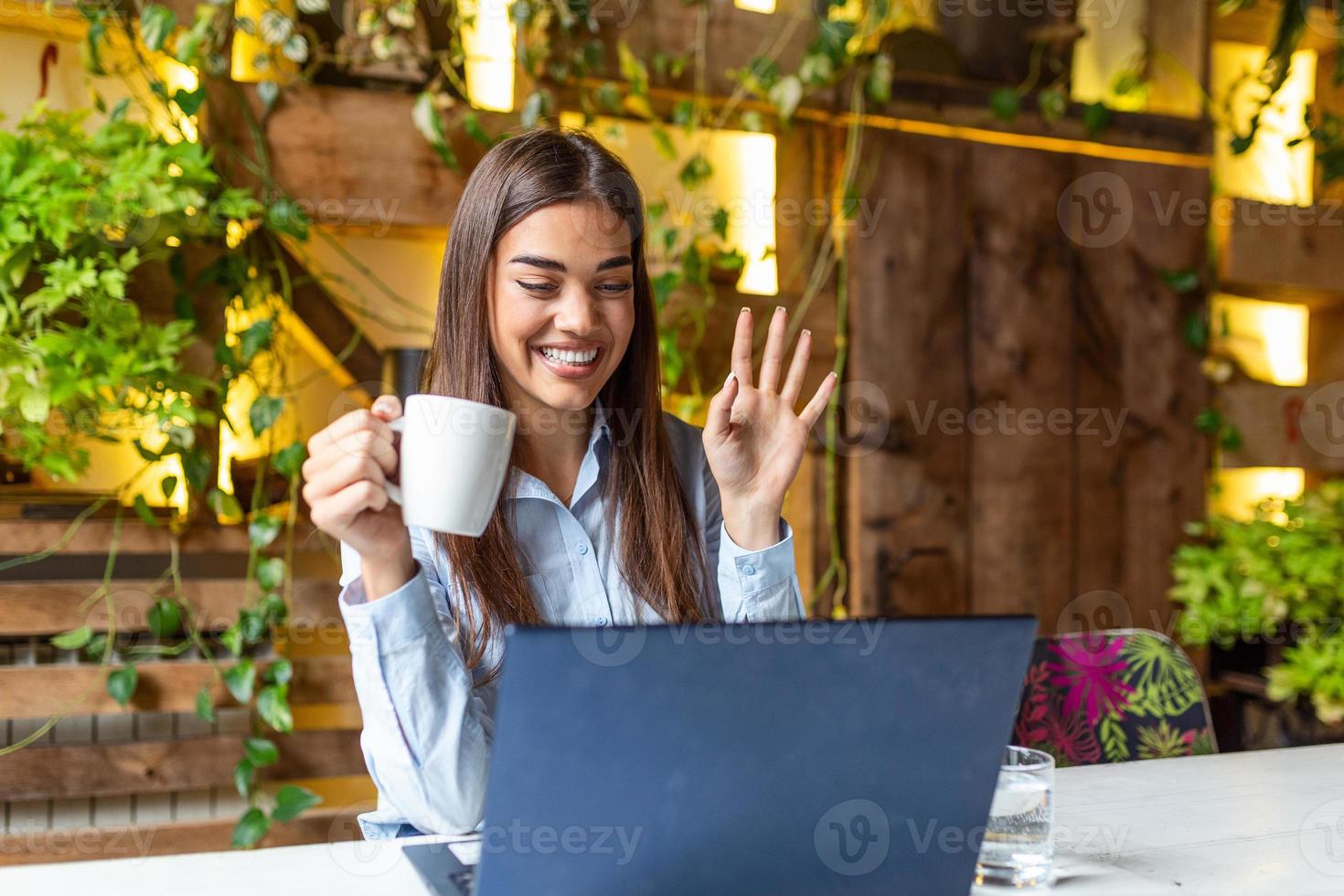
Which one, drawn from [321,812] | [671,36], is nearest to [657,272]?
[671,36]

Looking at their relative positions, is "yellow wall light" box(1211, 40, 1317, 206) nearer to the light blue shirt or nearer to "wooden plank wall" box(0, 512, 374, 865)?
the light blue shirt

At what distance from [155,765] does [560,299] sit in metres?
1.21

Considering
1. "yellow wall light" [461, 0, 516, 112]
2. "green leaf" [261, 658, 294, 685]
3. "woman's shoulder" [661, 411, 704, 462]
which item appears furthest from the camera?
"yellow wall light" [461, 0, 516, 112]

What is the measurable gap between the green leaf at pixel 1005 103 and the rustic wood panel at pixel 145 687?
180cm

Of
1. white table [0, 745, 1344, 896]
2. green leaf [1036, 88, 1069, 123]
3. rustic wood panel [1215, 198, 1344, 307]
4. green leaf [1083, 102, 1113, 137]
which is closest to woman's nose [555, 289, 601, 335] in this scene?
white table [0, 745, 1344, 896]

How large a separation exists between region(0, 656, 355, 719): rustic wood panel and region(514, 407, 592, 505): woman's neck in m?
0.81

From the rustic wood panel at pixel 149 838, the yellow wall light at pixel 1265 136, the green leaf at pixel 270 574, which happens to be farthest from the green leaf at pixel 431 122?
the yellow wall light at pixel 1265 136

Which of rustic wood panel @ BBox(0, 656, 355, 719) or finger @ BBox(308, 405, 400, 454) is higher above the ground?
finger @ BBox(308, 405, 400, 454)

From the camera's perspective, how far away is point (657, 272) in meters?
2.32

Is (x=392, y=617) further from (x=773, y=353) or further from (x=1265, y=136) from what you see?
(x=1265, y=136)

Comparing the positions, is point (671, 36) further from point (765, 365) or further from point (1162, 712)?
point (1162, 712)

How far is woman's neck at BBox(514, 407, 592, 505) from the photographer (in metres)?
1.42

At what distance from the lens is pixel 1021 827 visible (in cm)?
87

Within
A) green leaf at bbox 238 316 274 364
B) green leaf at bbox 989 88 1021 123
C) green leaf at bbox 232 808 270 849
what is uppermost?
green leaf at bbox 989 88 1021 123
